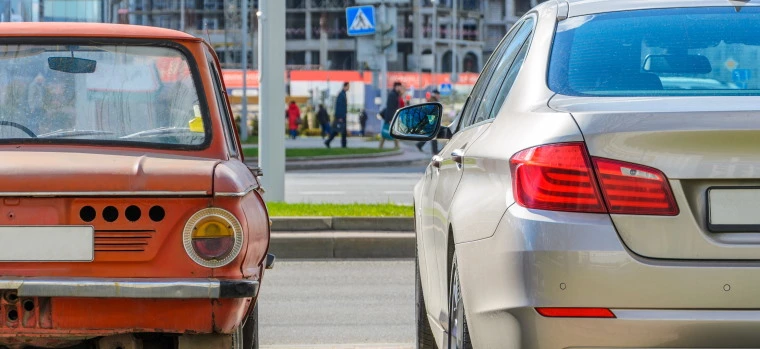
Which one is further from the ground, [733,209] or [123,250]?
[733,209]

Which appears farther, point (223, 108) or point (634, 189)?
point (223, 108)

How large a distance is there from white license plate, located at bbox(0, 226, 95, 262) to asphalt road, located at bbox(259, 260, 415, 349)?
2477mm

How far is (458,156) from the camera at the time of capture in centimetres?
520

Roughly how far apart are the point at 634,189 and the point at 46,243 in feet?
6.78

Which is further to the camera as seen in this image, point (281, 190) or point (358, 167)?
point (358, 167)

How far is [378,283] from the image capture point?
35.1 ft

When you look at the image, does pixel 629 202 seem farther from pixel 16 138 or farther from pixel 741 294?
pixel 16 138

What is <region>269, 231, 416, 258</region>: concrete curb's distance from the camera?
12219 millimetres

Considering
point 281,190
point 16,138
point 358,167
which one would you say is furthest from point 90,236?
point 358,167

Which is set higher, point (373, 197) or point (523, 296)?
point (523, 296)

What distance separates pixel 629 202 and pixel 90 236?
76.3 inches

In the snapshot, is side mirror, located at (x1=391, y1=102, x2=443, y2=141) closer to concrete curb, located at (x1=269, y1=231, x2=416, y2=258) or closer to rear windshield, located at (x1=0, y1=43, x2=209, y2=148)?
rear windshield, located at (x1=0, y1=43, x2=209, y2=148)

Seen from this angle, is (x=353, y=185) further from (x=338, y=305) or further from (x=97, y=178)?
(x=97, y=178)

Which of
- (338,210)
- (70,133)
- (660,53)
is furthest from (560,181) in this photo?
(338,210)
